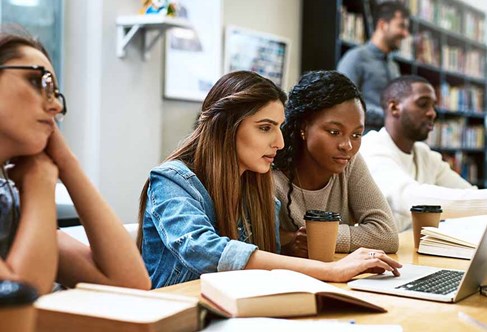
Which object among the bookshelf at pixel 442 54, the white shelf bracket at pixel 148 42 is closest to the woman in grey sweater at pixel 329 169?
the white shelf bracket at pixel 148 42

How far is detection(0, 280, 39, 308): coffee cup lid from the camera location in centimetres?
66

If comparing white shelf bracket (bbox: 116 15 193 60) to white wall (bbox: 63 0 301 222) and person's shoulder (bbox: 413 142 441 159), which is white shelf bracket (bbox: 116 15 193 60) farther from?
person's shoulder (bbox: 413 142 441 159)

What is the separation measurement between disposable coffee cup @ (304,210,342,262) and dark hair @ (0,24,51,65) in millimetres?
723

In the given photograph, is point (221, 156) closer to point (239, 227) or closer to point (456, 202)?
point (239, 227)

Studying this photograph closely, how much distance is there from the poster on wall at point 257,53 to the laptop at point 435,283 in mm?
3039

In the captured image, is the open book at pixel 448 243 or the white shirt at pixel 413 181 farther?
the white shirt at pixel 413 181

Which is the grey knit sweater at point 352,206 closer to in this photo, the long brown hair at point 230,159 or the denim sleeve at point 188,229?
the long brown hair at point 230,159

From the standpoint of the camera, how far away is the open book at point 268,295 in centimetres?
108

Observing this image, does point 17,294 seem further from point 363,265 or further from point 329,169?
point 329,169

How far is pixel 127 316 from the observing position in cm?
89

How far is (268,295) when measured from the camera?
3.56 feet

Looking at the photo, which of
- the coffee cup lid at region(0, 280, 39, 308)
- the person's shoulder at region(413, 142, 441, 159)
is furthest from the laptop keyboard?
the person's shoulder at region(413, 142, 441, 159)

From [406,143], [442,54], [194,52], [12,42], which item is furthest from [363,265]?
[442,54]

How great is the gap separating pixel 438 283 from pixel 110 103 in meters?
2.38
